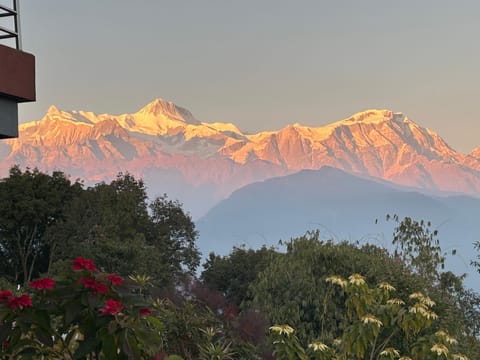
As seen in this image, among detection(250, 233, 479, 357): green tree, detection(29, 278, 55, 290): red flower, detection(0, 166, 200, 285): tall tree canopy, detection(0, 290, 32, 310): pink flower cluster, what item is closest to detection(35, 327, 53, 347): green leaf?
detection(0, 290, 32, 310): pink flower cluster

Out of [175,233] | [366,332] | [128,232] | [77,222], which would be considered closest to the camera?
[366,332]

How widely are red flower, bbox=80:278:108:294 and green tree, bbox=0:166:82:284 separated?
38.5m

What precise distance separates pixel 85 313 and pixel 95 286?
191 mm

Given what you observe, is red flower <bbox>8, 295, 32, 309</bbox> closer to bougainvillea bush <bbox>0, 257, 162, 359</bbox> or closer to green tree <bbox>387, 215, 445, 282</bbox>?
bougainvillea bush <bbox>0, 257, 162, 359</bbox>

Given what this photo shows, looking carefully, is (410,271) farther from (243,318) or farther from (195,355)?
(195,355)

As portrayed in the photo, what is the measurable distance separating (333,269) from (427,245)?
2.80 metres

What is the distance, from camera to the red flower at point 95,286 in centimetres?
428

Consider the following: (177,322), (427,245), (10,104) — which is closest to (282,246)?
(427,245)

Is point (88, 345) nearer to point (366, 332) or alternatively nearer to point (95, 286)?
point (95, 286)

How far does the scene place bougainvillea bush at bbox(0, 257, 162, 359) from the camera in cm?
427

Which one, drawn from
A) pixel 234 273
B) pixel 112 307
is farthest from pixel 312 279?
pixel 234 273

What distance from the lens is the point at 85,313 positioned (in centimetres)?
436

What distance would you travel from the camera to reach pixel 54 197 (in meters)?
43.0

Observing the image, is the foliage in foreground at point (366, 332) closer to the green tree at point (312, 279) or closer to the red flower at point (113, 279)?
the red flower at point (113, 279)
